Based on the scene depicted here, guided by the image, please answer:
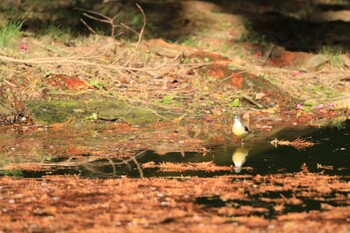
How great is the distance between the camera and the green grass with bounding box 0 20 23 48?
12258 mm

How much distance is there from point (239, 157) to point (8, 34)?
532 cm

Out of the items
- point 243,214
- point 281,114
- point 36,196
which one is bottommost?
point 36,196

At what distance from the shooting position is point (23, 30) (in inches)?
566

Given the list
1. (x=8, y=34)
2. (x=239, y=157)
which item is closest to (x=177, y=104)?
(x=8, y=34)

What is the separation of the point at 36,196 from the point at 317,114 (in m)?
5.74

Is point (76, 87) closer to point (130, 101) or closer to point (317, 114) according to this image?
→ point (130, 101)

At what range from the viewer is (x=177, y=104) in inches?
452

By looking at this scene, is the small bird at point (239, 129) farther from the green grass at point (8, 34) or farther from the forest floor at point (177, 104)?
the green grass at point (8, 34)

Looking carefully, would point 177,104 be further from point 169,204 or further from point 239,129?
point 169,204

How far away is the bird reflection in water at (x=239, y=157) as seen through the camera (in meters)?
7.97

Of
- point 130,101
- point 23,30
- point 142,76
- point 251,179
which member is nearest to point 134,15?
point 23,30

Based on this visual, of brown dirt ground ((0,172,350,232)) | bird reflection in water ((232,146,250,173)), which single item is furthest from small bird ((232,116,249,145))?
brown dirt ground ((0,172,350,232))

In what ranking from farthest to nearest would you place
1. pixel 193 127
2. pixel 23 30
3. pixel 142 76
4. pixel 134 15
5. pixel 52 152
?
1. pixel 134 15
2. pixel 23 30
3. pixel 142 76
4. pixel 193 127
5. pixel 52 152

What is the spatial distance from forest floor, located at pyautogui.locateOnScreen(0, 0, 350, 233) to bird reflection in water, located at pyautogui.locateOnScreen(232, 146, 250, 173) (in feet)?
0.82
